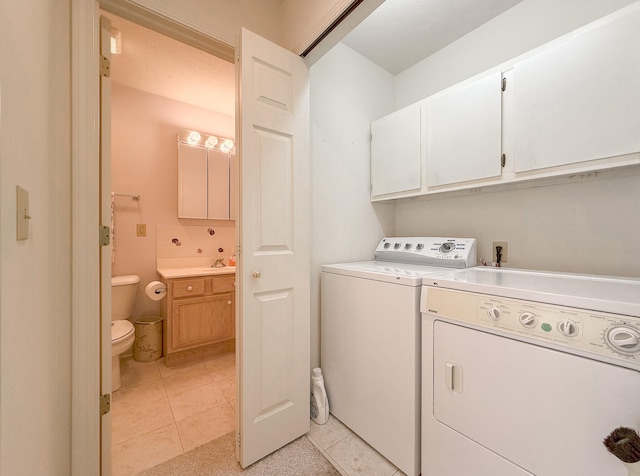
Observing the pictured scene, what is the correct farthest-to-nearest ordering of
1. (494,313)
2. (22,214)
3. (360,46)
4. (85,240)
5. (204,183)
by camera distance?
(204,183) < (360,46) < (85,240) < (494,313) < (22,214)

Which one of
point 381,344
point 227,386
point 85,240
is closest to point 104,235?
point 85,240

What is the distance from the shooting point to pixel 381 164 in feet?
6.59

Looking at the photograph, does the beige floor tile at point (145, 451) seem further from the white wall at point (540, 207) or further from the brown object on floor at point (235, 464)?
the white wall at point (540, 207)

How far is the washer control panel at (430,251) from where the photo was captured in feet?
5.24

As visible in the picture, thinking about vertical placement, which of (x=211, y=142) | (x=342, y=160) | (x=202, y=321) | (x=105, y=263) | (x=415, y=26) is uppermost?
(x=415, y=26)

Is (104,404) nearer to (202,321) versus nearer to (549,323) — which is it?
(202,321)

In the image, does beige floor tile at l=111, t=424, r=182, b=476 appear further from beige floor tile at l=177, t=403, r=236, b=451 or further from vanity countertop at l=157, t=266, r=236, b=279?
vanity countertop at l=157, t=266, r=236, b=279

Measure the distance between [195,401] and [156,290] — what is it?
1.02 meters

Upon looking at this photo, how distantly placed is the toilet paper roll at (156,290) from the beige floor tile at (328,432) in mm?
1688

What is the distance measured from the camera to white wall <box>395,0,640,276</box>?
4.07 feet

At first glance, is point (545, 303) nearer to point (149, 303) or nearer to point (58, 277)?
point (58, 277)

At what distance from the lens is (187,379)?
2125 mm

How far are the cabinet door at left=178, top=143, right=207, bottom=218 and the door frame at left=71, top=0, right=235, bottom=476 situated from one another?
1719mm

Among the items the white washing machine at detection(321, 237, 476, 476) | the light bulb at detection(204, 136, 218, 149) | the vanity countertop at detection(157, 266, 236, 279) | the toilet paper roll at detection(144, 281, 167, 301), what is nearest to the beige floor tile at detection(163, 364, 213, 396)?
the toilet paper roll at detection(144, 281, 167, 301)
